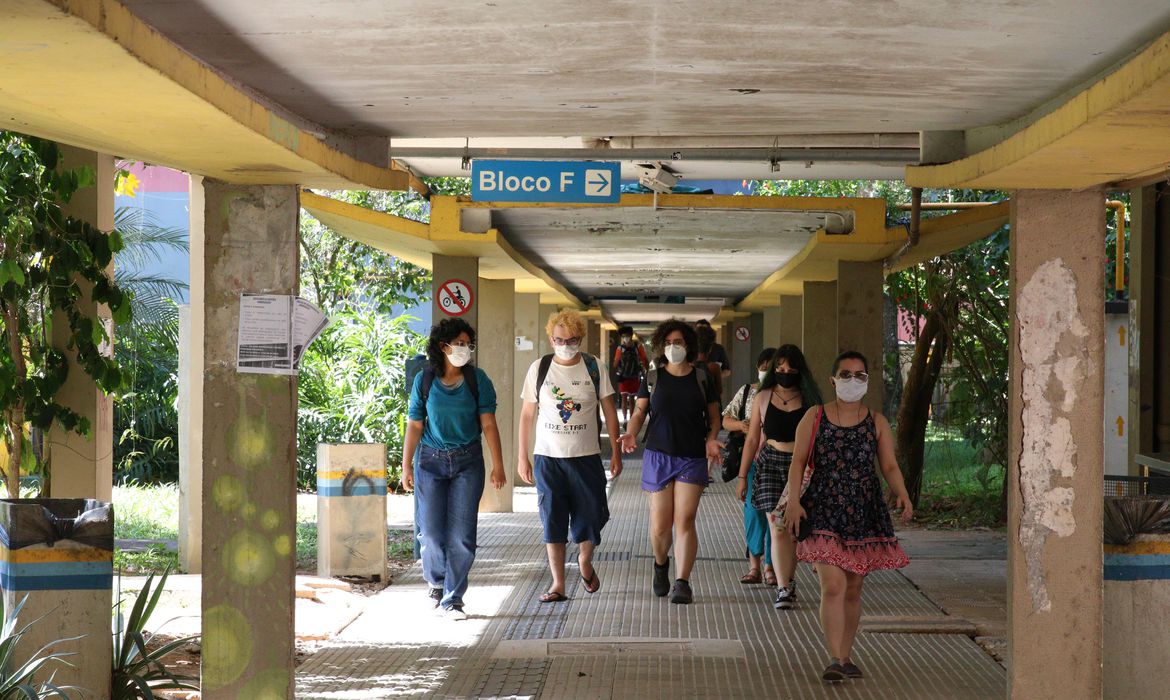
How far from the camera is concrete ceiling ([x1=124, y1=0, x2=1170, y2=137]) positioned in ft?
14.7

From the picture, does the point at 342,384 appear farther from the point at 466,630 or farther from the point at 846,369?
the point at 846,369

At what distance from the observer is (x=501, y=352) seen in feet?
50.9

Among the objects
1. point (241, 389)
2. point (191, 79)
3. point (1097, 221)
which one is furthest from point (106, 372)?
point (1097, 221)

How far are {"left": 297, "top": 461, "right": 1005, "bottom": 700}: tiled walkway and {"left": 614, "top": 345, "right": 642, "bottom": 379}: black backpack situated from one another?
12.5m

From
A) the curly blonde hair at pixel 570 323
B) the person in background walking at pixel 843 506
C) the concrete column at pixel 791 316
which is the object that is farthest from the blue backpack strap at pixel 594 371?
the concrete column at pixel 791 316

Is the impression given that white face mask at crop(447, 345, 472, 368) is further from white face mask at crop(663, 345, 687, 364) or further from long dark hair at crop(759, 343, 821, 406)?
long dark hair at crop(759, 343, 821, 406)

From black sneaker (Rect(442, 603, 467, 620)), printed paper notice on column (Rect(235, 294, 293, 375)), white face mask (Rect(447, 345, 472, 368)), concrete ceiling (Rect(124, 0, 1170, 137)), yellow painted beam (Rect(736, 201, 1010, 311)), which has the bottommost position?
black sneaker (Rect(442, 603, 467, 620))

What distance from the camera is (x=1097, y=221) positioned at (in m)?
5.92

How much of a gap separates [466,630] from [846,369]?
9.65 feet

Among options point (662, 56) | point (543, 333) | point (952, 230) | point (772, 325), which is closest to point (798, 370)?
point (952, 230)

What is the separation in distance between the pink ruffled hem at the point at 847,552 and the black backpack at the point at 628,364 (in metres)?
16.2

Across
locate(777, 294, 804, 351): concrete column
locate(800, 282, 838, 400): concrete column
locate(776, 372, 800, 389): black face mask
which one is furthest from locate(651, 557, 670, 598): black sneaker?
locate(777, 294, 804, 351): concrete column

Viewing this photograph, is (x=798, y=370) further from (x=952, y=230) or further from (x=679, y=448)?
(x=952, y=230)

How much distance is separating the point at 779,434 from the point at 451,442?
2121 mm
